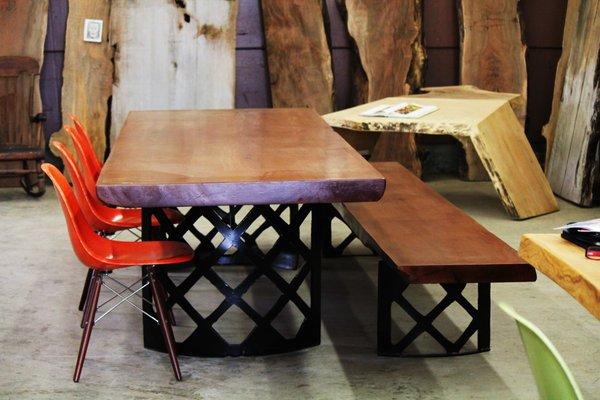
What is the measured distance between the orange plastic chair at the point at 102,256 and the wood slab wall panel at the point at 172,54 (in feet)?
11.9

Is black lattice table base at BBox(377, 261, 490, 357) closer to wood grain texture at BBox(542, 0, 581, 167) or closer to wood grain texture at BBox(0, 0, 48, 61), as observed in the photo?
wood grain texture at BBox(542, 0, 581, 167)

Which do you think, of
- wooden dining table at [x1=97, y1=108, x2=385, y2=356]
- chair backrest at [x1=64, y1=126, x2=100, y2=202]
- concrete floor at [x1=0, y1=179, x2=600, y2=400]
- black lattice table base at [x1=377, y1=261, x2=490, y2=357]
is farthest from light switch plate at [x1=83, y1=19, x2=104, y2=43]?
black lattice table base at [x1=377, y1=261, x2=490, y2=357]

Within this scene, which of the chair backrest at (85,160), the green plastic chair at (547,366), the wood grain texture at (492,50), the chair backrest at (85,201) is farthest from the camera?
the wood grain texture at (492,50)

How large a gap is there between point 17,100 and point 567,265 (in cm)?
555

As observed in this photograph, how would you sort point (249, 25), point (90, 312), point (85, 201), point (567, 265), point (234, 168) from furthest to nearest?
point (249, 25)
point (85, 201)
point (90, 312)
point (234, 168)
point (567, 265)

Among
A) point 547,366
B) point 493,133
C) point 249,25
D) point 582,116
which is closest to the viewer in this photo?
point 547,366

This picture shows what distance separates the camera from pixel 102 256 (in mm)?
3637

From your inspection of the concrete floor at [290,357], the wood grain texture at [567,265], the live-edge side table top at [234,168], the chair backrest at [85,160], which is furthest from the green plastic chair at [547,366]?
the chair backrest at [85,160]

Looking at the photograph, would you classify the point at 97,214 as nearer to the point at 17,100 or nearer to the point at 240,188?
the point at 240,188

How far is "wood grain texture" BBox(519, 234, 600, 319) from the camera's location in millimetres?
2197

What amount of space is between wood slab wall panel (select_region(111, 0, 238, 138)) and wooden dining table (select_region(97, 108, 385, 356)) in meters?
2.41

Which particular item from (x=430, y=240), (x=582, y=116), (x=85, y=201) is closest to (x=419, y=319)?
(x=430, y=240)

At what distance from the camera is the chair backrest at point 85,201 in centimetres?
407

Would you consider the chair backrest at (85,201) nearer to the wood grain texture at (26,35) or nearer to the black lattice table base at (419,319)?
the black lattice table base at (419,319)
